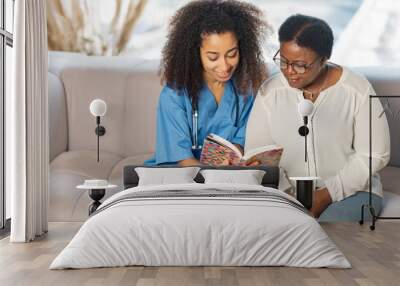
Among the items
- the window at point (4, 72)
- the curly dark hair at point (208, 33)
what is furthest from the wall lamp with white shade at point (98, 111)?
the window at point (4, 72)

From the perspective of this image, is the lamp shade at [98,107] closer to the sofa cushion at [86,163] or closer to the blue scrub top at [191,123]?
the sofa cushion at [86,163]

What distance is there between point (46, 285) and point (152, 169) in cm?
322

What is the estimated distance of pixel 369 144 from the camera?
293 inches

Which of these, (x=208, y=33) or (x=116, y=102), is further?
(x=116, y=102)

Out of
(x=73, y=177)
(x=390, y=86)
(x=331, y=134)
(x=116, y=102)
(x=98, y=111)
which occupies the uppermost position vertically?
(x=390, y=86)

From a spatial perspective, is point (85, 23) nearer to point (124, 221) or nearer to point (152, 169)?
point (152, 169)

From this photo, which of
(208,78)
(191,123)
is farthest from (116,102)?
(208,78)

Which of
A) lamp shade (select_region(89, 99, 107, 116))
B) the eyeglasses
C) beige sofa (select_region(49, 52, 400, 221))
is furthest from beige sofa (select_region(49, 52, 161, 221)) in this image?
the eyeglasses

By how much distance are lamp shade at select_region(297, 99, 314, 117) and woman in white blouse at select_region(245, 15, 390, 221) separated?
88mm

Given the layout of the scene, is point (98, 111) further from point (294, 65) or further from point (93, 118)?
point (294, 65)

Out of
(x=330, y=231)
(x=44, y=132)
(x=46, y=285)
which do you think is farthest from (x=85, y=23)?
(x=46, y=285)

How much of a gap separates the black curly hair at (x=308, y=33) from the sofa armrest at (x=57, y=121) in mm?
2565

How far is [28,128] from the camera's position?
20.5 feet

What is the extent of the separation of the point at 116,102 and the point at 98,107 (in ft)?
0.84
